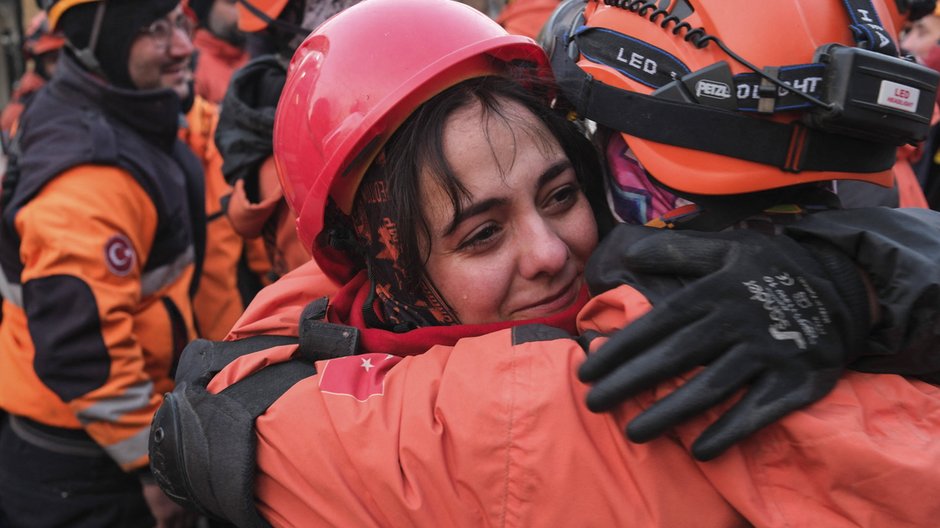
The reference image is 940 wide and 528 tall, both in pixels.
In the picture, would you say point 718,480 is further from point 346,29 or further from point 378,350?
point 346,29

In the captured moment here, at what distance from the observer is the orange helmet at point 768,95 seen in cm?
145

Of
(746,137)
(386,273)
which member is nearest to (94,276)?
(386,273)

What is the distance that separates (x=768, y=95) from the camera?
1.48m

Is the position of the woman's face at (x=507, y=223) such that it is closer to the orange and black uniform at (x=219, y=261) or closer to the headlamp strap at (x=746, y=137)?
the headlamp strap at (x=746, y=137)

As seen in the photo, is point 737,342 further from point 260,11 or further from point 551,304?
point 260,11

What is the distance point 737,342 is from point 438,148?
0.75m

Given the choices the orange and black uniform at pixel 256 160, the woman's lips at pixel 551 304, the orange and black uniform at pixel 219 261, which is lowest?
the orange and black uniform at pixel 219 261

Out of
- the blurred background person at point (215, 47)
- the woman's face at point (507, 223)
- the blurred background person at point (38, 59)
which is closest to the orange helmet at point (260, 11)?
the woman's face at point (507, 223)

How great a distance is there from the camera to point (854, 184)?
215 centimetres

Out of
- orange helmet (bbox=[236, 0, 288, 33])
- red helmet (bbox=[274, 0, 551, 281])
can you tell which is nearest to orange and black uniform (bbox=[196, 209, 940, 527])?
red helmet (bbox=[274, 0, 551, 281])

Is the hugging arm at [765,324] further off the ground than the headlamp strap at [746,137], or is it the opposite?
the headlamp strap at [746,137]

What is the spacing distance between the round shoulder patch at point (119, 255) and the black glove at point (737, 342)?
2485mm

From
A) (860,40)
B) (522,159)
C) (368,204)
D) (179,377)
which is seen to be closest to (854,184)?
A: (860,40)

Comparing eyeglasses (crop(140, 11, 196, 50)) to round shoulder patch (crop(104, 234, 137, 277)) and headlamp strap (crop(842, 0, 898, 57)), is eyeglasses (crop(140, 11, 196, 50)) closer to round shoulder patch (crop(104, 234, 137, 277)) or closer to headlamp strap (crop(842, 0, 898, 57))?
round shoulder patch (crop(104, 234, 137, 277))
